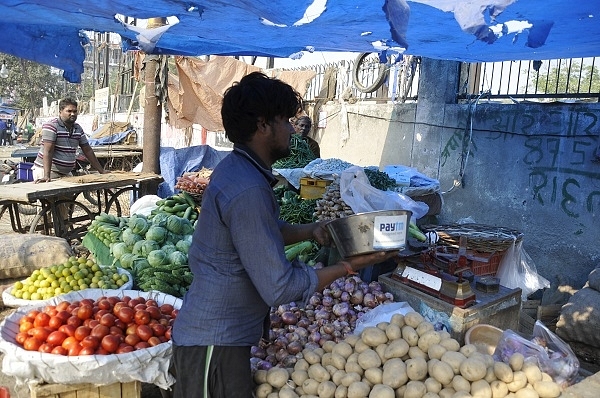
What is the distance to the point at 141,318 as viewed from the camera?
9.50ft

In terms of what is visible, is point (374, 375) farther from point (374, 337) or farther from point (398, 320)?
point (398, 320)

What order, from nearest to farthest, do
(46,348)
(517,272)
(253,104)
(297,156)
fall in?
(253,104) → (46,348) → (517,272) → (297,156)

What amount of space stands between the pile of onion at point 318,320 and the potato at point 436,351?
0.71 m

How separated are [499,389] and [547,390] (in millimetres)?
206

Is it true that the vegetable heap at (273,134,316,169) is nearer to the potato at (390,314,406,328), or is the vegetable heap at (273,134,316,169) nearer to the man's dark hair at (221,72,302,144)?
the potato at (390,314,406,328)

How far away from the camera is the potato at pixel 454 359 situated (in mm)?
2209

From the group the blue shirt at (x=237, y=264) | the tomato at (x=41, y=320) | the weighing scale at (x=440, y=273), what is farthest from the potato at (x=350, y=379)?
the tomato at (x=41, y=320)

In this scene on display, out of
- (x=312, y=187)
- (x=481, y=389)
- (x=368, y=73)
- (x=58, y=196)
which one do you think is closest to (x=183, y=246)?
(x=312, y=187)

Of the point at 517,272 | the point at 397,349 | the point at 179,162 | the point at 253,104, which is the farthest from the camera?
the point at 179,162

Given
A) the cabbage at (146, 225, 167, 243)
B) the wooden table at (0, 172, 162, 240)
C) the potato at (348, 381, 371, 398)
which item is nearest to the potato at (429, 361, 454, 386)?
the potato at (348, 381, 371, 398)

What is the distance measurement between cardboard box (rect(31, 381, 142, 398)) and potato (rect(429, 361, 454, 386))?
166cm

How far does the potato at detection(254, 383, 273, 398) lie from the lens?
2299 mm

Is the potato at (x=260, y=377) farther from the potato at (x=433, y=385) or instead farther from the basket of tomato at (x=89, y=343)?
the potato at (x=433, y=385)

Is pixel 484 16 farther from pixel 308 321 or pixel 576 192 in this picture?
pixel 576 192
